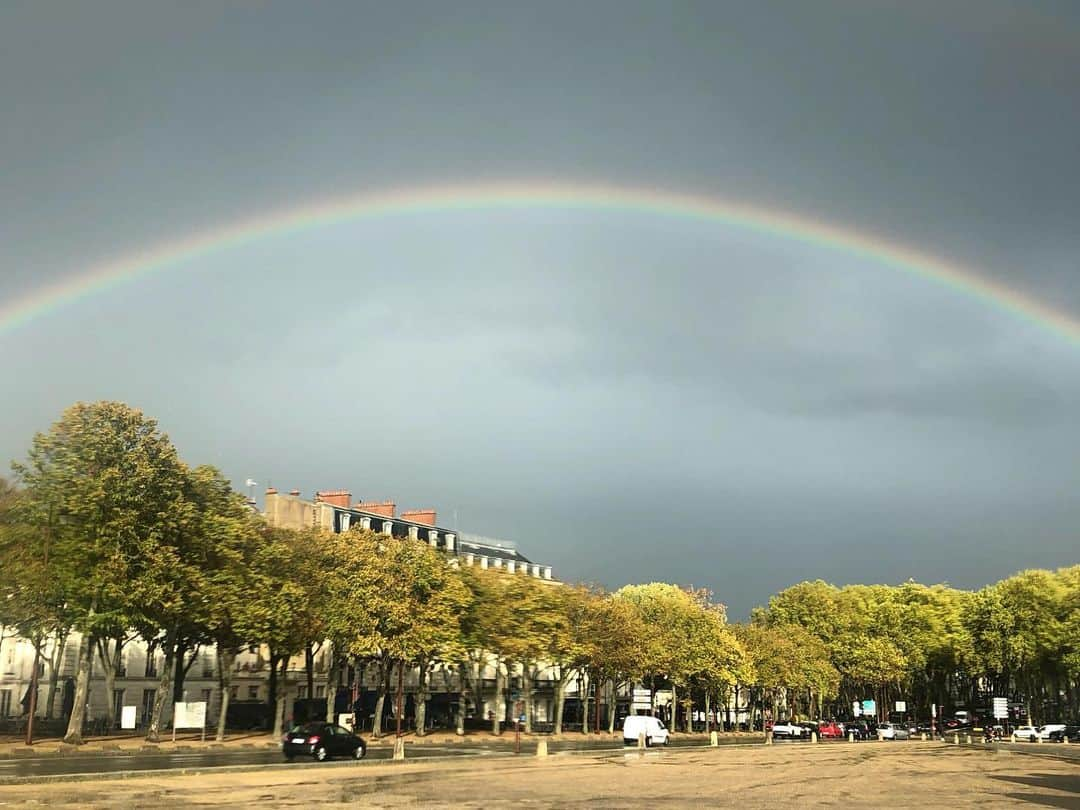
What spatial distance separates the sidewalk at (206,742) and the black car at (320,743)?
1002 cm

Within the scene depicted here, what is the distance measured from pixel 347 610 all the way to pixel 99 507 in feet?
74.9

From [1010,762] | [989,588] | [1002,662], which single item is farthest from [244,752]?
[989,588]

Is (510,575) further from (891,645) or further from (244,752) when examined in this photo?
(891,645)

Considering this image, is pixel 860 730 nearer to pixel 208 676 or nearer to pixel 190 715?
pixel 208 676

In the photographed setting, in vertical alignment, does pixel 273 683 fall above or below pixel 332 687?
above

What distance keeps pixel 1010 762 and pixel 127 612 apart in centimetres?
5685

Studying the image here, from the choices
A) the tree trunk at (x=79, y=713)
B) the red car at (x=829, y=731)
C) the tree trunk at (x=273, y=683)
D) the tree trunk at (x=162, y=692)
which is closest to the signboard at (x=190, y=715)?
the tree trunk at (x=162, y=692)

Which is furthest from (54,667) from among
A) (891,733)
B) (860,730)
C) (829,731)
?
(891,733)

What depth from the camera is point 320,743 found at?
57219mm

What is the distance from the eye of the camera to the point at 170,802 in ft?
106

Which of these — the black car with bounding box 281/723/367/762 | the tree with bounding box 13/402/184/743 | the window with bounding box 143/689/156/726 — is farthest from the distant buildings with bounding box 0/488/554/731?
the black car with bounding box 281/723/367/762

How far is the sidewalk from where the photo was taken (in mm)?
60594

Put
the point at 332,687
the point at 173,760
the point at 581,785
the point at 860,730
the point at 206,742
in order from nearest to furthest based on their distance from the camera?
the point at 581,785
the point at 173,760
the point at 206,742
the point at 332,687
the point at 860,730

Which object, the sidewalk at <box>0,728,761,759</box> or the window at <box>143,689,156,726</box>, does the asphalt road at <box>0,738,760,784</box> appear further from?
the window at <box>143,689,156,726</box>
